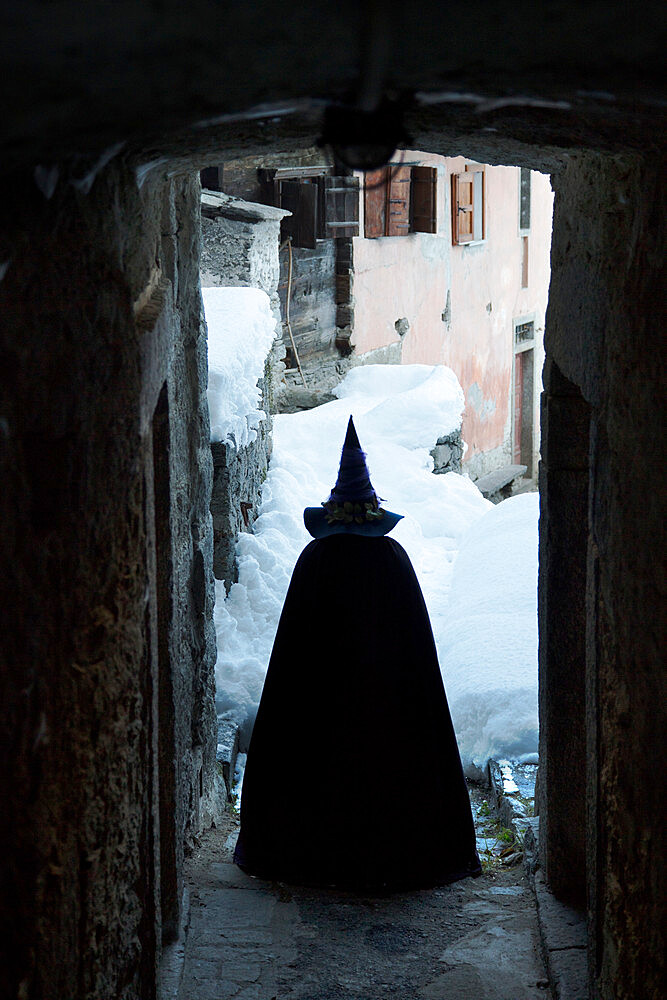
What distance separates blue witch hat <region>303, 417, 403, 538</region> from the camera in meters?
4.04

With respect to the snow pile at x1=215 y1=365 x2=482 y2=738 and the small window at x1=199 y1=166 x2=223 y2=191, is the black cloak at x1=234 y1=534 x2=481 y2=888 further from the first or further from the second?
the small window at x1=199 y1=166 x2=223 y2=191

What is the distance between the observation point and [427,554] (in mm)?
7797

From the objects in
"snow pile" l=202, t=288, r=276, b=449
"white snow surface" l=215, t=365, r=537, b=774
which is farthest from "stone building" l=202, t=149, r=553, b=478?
"snow pile" l=202, t=288, r=276, b=449

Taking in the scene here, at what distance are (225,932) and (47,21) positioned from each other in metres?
2.94

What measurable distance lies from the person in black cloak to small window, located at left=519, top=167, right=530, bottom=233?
13.4 metres

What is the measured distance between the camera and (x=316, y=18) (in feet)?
4.00

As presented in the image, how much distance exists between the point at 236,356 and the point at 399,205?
736cm

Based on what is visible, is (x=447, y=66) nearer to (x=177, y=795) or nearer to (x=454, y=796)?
(x=177, y=795)

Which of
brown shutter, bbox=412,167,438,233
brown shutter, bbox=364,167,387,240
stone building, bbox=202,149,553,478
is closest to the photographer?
stone building, bbox=202,149,553,478

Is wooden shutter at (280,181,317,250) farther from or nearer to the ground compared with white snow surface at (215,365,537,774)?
farther from the ground

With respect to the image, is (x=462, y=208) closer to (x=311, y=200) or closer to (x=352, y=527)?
(x=311, y=200)

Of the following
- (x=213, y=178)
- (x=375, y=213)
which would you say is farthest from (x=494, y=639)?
(x=375, y=213)

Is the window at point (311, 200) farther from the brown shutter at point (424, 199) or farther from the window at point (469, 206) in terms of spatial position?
the window at point (469, 206)

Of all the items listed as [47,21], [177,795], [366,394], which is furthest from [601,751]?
[366,394]
